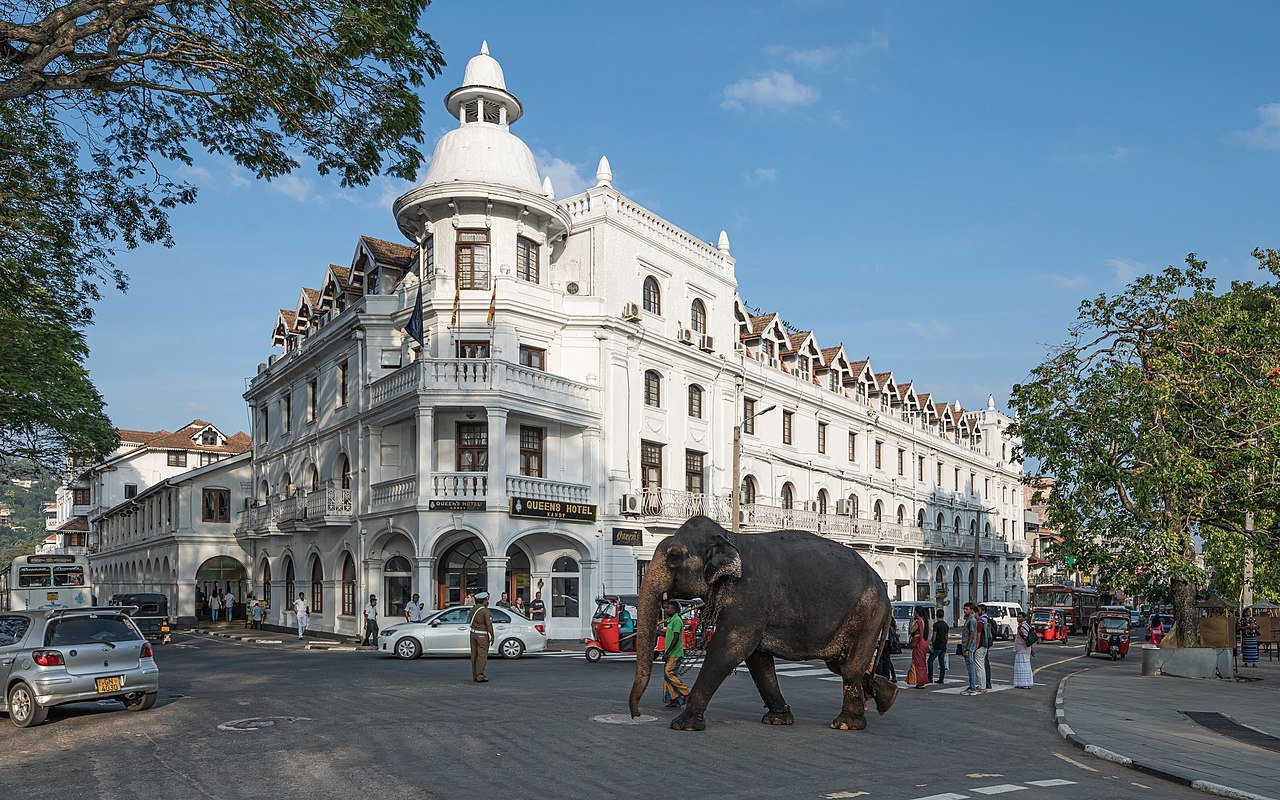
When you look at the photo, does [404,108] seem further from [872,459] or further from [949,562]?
[949,562]

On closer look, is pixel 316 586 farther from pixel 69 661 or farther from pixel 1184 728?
pixel 1184 728

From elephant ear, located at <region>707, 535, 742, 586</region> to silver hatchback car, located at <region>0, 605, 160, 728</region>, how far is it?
8.72 metres

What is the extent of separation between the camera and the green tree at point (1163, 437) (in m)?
22.8

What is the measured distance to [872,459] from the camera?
55.8 metres

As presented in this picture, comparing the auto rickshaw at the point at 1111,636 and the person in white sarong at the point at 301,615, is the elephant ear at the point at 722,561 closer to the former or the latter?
the auto rickshaw at the point at 1111,636

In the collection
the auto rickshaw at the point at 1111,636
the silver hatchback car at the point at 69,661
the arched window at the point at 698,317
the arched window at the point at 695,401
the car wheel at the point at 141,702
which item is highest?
the arched window at the point at 698,317

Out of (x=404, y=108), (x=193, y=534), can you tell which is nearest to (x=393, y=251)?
(x=193, y=534)

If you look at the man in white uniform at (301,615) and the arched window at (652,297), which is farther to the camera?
the arched window at (652,297)

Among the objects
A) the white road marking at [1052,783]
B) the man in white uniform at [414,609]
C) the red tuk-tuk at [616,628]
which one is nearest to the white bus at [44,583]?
the man in white uniform at [414,609]

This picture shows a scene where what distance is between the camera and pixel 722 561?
13.4 meters

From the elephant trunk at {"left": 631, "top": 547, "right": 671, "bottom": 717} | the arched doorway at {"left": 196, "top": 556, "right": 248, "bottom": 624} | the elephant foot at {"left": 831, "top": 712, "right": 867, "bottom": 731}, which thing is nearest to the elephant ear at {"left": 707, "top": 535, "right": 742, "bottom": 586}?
the elephant trunk at {"left": 631, "top": 547, "right": 671, "bottom": 717}

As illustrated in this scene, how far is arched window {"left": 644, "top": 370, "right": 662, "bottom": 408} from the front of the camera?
3847 cm

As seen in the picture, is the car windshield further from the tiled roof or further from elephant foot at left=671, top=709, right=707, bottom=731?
the tiled roof

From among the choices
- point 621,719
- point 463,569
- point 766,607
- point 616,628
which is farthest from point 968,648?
point 463,569
